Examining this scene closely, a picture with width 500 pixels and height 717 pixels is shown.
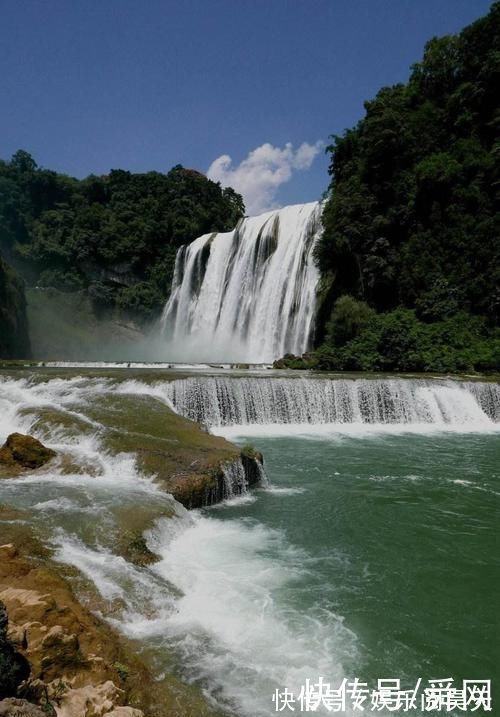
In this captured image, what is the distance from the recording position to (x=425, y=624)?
4.89m

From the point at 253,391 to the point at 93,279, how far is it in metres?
36.2

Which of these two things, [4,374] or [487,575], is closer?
[487,575]

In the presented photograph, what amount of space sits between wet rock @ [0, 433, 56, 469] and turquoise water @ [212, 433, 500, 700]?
10.5ft

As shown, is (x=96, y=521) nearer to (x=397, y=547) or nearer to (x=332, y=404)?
(x=397, y=547)

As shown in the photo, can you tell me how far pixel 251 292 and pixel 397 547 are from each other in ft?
85.5

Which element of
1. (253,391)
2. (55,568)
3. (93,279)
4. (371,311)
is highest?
(93,279)

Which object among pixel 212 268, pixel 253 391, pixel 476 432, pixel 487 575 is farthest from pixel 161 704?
pixel 212 268

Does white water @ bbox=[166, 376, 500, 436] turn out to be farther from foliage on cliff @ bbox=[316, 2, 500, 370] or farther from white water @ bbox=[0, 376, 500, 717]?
foliage on cliff @ bbox=[316, 2, 500, 370]

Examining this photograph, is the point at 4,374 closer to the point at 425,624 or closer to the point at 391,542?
the point at 391,542

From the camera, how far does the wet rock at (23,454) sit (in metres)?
8.38

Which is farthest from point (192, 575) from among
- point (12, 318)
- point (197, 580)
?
point (12, 318)

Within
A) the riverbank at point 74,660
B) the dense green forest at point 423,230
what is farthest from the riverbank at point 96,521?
the dense green forest at point 423,230

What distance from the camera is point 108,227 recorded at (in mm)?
48344

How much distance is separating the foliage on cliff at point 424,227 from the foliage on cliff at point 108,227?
68.3 ft
